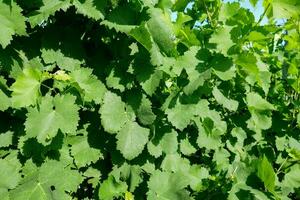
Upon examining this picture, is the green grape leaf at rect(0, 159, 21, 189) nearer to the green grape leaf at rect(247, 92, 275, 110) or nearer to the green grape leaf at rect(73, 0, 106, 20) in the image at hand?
the green grape leaf at rect(73, 0, 106, 20)

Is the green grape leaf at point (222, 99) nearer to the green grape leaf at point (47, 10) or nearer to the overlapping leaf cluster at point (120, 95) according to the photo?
the overlapping leaf cluster at point (120, 95)

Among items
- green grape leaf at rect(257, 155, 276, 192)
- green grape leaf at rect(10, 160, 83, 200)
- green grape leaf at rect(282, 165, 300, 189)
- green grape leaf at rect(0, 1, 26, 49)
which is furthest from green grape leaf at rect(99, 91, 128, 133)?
green grape leaf at rect(282, 165, 300, 189)

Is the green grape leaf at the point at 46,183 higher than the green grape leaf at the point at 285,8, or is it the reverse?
the green grape leaf at the point at 285,8

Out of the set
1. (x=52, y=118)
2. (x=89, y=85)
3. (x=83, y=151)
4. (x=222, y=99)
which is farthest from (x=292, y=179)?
(x=52, y=118)

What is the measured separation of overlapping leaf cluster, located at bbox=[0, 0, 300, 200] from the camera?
1.87 metres

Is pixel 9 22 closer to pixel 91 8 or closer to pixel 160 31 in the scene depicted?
pixel 91 8

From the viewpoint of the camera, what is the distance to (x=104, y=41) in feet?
7.52

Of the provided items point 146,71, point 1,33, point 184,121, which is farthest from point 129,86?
point 1,33

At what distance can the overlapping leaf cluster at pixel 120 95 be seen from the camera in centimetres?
187

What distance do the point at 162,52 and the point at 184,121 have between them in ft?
1.30

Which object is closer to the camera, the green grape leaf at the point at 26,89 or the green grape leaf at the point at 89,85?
the green grape leaf at the point at 26,89

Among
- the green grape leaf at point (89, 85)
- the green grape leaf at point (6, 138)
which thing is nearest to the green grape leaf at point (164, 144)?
the green grape leaf at point (89, 85)

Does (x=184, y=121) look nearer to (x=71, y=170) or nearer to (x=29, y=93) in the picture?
(x=71, y=170)

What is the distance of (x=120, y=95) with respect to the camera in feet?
Result: 7.12
